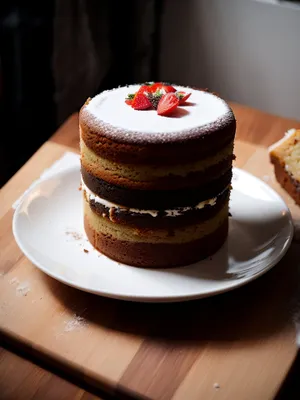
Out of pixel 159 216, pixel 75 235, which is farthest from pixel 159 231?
pixel 75 235

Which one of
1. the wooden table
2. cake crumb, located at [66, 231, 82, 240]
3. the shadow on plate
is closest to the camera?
the wooden table

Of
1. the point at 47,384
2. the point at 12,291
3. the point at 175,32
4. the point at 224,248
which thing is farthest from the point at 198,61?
the point at 47,384

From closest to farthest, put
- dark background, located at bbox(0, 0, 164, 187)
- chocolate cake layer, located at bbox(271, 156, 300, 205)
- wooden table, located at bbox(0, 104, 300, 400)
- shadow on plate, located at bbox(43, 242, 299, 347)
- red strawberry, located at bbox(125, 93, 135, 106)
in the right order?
wooden table, located at bbox(0, 104, 300, 400), shadow on plate, located at bbox(43, 242, 299, 347), red strawberry, located at bbox(125, 93, 135, 106), chocolate cake layer, located at bbox(271, 156, 300, 205), dark background, located at bbox(0, 0, 164, 187)

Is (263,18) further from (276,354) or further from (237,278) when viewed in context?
(276,354)

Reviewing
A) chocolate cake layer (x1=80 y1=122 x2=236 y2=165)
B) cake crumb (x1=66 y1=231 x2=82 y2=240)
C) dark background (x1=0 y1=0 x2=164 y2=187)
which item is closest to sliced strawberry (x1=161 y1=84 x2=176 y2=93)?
chocolate cake layer (x1=80 y1=122 x2=236 y2=165)

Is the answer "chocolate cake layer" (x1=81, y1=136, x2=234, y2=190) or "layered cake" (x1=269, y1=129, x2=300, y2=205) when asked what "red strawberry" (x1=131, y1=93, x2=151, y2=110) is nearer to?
"chocolate cake layer" (x1=81, y1=136, x2=234, y2=190)

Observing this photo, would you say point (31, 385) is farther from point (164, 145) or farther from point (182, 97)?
point (182, 97)
